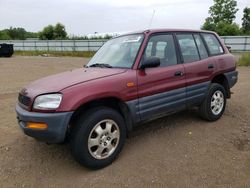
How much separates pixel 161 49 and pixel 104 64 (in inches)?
36.3

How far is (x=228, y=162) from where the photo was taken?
12.4ft

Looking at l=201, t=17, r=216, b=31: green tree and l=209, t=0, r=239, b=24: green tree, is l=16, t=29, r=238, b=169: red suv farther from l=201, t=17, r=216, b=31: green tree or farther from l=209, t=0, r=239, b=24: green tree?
l=209, t=0, r=239, b=24: green tree

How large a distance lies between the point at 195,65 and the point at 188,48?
0.32 meters

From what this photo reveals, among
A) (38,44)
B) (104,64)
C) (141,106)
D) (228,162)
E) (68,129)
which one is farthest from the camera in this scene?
(38,44)

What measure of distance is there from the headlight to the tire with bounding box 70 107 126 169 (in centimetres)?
37

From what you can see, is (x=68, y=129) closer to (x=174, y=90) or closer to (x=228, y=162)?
(x=174, y=90)

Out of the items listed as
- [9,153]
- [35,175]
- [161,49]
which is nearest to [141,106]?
[161,49]

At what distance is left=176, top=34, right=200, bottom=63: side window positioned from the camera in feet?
15.7

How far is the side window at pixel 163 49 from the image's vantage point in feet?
14.2

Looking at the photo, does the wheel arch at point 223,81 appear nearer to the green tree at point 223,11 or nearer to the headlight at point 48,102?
the headlight at point 48,102

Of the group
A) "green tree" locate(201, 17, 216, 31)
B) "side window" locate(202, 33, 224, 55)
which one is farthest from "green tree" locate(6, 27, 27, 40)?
"side window" locate(202, 33, 224, 55)

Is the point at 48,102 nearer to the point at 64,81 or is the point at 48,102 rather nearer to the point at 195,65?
the point at 64,81

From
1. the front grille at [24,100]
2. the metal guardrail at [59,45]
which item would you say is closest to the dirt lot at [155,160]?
the front grille at [24,100]

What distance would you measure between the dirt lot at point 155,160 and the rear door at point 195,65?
638mm
